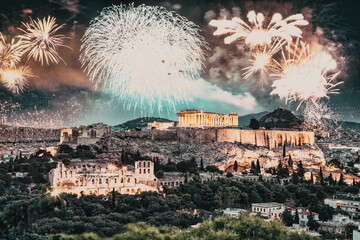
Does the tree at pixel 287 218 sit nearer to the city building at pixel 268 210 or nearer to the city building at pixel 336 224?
the city building at pixel 268 210

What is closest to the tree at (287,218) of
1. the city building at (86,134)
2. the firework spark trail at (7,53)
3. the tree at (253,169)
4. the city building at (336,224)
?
the city building at (336,224)

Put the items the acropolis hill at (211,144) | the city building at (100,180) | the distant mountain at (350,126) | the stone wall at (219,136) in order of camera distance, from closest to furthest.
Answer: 1. the city building at (100,180)
2. the acropolis hill at (211,144)
3. the stone wall at (219,136)
4. the distant mountain at (350,126)

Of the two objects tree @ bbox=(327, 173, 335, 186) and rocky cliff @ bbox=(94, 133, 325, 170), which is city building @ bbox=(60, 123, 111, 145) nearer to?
rocky cliff @ bbox=(94, 133, 325, 170)

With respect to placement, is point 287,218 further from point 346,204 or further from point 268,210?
point 346,204

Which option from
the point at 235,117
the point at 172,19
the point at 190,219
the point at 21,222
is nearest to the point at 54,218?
the point at 190,219

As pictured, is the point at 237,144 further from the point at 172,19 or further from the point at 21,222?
the point at 21,222

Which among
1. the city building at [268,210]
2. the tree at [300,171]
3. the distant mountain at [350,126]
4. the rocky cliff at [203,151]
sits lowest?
the city building at [268,210]
